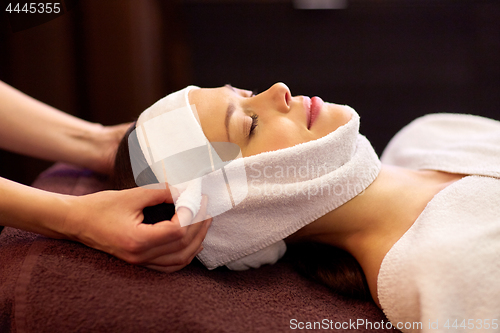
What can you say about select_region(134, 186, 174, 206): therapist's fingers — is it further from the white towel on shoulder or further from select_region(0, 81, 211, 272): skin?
the white towel on shoulder

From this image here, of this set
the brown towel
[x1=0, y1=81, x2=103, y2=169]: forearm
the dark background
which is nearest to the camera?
the brown towel

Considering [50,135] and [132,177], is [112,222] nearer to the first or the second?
[132,177]

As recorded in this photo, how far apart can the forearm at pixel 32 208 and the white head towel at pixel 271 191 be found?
0.67 ft

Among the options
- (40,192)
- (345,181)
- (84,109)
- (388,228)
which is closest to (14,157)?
(84,109)

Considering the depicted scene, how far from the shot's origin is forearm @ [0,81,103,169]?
968 millimetres

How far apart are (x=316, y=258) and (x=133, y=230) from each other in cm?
51

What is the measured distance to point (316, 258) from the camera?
2.99ft

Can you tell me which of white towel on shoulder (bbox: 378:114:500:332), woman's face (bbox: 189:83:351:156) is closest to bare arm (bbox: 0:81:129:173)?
woman's face (bbox: 189:83:351:156)

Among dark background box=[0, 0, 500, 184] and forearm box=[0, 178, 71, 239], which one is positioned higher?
dark background box=[0, 0, 500, 184]

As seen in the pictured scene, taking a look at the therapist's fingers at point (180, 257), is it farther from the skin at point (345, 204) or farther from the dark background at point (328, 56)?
the dark background at point (328, 56)

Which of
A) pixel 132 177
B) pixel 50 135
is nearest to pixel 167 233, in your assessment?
pixel 132 177

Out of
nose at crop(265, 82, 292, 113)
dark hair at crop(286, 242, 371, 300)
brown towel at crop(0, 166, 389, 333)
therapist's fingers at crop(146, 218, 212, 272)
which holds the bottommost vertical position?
dark hair at crop(286, 242, 371, 300)

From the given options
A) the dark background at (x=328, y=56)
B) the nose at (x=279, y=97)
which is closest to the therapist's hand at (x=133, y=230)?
the nose at (x=279, y=97)

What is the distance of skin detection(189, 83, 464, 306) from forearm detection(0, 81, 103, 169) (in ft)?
1.56
